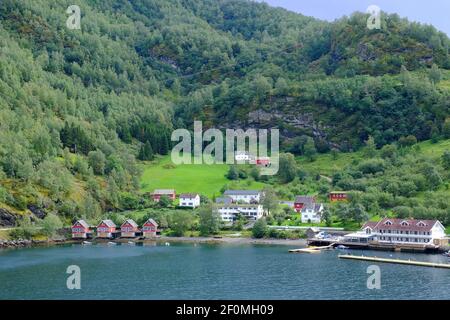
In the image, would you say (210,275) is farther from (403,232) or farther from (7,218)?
(7,218)

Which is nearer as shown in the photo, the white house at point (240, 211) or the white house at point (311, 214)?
the white house at point (311, 214)

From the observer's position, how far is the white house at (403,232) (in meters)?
67.7

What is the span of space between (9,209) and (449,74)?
10347 cm

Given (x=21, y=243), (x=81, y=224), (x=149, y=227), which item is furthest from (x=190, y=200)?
(x=21, y=243)

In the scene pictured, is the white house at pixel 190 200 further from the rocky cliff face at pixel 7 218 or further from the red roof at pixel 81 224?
the rocky cliff face at pixel 7 218

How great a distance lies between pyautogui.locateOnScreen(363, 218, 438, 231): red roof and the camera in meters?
68.2

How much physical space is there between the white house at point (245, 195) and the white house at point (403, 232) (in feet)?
77.8

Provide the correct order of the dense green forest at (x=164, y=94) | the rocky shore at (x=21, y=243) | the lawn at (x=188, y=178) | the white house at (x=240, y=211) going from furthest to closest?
1. the lawn at (x=188, y=178)
2. the dense green forest at (x=164, y=94)
3. the white house at (x=240, y=211)
4. the rocky shore at (x=21, y=243)

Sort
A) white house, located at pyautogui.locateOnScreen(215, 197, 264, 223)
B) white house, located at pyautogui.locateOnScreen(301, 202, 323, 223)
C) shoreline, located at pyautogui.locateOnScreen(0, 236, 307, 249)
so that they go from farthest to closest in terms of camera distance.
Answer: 1. white house, located at pyautogui.locateOnScreen(215, 197, 264, 223)
2. white house, located at pyautogui.locateOnScreen(301, 202, 323, 223)
3. shoreline, located at pyautogui.locateOnScreen(0, 236, 307, 249)

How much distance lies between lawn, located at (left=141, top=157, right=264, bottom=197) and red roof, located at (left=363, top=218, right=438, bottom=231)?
111 ft

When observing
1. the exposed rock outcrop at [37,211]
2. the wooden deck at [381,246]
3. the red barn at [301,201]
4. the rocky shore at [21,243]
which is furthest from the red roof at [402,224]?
the exposed rock outcrop at [37,211]

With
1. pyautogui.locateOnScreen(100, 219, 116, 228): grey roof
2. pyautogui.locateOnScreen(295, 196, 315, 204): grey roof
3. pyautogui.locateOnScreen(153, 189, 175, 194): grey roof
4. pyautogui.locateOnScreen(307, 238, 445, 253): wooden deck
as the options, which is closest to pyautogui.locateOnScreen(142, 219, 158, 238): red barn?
pyautogui.locateOnScreen(100, 219, 116, 228): grey roof

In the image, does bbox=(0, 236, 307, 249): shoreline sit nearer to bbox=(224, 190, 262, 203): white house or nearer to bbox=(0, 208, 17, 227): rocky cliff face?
bbox=(0, 208, 17, 227): rocky cliff face
